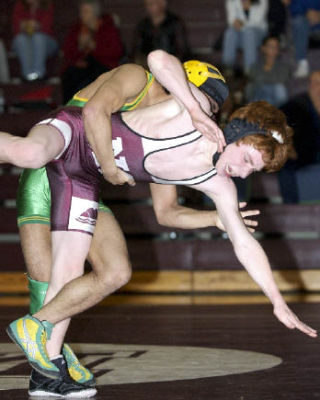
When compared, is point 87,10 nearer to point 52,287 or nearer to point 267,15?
point 267,15

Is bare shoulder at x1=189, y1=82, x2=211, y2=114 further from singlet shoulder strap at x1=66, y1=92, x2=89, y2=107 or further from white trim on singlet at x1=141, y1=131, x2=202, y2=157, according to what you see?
singlet shoulder strap at x1=66, y1=92, x2=89, y2=107

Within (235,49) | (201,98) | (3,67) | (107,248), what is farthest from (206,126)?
(3,67)

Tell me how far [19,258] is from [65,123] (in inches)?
222

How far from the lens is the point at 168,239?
377 inches

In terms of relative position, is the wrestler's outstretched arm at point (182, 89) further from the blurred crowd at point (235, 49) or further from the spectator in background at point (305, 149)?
the spectator in background at point (305, 149)

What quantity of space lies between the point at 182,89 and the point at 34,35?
7729mm

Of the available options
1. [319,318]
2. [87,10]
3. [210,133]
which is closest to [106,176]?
[210,133]

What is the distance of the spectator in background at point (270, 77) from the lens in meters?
10.2

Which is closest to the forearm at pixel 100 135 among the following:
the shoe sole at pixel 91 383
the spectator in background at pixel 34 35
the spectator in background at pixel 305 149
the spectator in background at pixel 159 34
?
the shoe sole at pixel 91 383

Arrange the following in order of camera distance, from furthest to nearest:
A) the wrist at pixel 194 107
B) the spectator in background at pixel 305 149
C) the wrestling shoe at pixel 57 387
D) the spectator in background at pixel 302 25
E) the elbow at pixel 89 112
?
the spectator in background at pixel 302 25, the spectator in background at pixel 305 149, the wrestling shoe at pixel 57 387, the elbow at pixel 89 112, the wrist at pixel 194 107

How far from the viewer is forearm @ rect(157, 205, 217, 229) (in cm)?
427

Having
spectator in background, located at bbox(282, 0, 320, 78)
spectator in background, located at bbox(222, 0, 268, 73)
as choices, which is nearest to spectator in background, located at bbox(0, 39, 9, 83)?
spectator in background, located at bbox(222, 0, 268, 73)

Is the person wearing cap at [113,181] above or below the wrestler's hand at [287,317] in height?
above

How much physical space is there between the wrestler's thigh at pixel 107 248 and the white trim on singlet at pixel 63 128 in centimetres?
39
